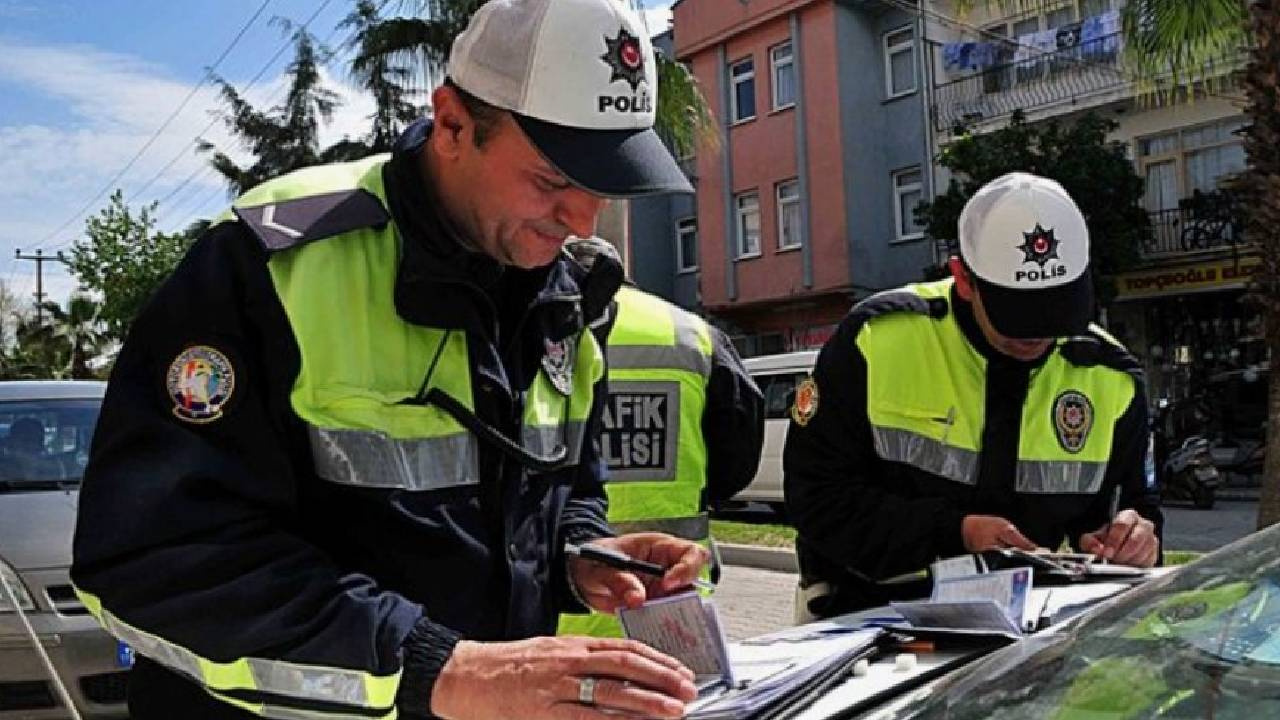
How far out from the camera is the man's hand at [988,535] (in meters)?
2.41

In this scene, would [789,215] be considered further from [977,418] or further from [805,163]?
[977,418]

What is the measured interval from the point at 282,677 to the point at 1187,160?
18363 mm

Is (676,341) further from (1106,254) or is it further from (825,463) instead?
(1106,254)

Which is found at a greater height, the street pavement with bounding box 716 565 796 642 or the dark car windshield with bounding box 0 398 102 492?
the dark car windshield with bounding box 0 398 102 492

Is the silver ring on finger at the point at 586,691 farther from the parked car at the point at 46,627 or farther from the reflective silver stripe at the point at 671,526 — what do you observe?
the parked car at the point at 46,627

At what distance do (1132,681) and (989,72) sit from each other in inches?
770

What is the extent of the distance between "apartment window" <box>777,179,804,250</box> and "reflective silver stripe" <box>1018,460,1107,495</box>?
63.9ft

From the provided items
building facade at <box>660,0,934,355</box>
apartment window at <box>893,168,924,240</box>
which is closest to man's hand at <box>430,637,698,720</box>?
building facade at <box>660,0,934,355</box>

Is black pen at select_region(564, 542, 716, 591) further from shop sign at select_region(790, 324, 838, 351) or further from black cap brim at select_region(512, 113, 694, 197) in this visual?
shop sign at select_region(790, 324, 838, 351)

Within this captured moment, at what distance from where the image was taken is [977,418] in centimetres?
260

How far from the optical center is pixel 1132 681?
1391 mm

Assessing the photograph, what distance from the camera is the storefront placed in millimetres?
16828

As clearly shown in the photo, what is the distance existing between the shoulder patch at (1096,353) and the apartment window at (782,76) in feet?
65.3

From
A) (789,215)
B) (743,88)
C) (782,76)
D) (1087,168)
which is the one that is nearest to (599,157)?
(1087,168)
